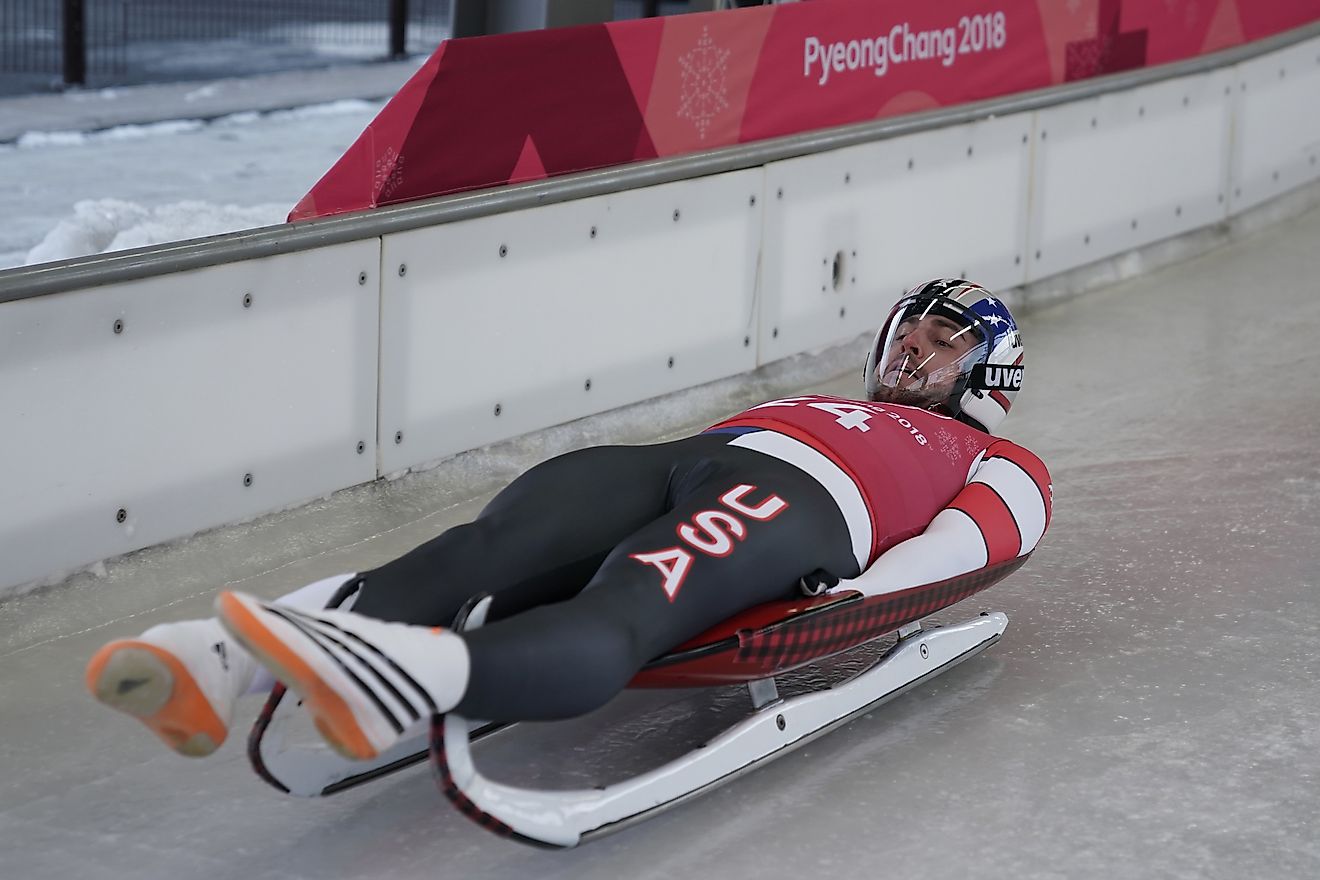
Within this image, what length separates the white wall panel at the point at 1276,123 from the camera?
651 cm

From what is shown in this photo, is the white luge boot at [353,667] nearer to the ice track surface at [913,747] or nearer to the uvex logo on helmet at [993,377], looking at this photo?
the ice track surface at [913,747]

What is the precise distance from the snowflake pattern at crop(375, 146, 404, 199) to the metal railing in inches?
226

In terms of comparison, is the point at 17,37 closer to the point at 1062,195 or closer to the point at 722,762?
the point at 1062,195

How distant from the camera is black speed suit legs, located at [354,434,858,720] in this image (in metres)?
1.97

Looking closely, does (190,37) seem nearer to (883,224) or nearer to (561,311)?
(883,224)

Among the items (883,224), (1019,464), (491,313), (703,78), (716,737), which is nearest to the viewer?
Result: (716,737)

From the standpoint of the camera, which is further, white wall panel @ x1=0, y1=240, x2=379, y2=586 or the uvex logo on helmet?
the uvex logo on helmet

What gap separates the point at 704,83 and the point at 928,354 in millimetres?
1547

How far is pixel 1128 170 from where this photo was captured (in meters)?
5.91

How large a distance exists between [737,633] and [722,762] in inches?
7.4

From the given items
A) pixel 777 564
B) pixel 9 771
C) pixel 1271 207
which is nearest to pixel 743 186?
pixel 777 564

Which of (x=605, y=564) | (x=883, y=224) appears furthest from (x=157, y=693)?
(x=883, y=224)

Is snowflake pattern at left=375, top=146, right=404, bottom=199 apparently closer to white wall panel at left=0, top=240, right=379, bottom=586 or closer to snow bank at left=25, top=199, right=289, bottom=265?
white wall panel at left=0, top=240, right=379, bottom=586

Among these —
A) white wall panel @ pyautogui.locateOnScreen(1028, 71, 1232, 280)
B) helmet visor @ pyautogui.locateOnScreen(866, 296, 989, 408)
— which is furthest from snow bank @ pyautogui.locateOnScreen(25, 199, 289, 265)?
white wall panel @ pyautogui.locateOnScreen(1028, 71, 1232, 280)
